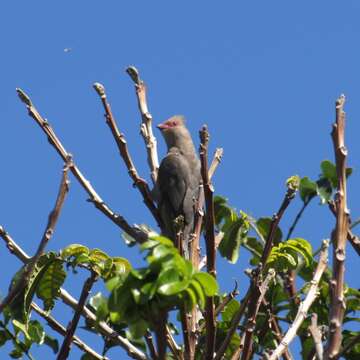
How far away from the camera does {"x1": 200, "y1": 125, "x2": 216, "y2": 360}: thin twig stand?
360 cm

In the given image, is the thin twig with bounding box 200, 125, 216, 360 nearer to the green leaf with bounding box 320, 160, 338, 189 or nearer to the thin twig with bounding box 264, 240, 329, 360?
the thin twig with bounding box 264, 240, 329, 360

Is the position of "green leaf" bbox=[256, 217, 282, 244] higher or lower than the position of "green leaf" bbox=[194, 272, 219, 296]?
higher

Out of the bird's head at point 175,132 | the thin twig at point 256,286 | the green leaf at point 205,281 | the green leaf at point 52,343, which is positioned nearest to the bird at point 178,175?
the bird's head at point 175,132

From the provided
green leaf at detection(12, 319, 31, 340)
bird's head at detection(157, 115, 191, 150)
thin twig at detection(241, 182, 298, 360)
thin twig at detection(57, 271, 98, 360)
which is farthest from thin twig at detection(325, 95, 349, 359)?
bird's head at detection(157, 115, 191, 150)

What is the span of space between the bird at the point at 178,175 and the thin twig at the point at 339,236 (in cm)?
443

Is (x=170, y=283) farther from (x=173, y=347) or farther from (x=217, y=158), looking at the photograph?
(x=217, y=158)

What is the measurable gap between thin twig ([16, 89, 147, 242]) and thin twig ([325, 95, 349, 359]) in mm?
1823

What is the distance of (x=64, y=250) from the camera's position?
4.14 m

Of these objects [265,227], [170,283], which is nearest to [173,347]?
[265,227]

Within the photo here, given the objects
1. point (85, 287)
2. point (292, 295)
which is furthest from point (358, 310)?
point (85, 287)

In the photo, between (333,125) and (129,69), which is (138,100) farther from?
(333,125)

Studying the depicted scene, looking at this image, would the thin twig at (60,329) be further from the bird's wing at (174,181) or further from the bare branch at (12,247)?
the bird's wing at (174,181)

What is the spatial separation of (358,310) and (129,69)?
2.27 metres

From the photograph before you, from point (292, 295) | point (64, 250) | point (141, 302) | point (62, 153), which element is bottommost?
point (141, 302)
